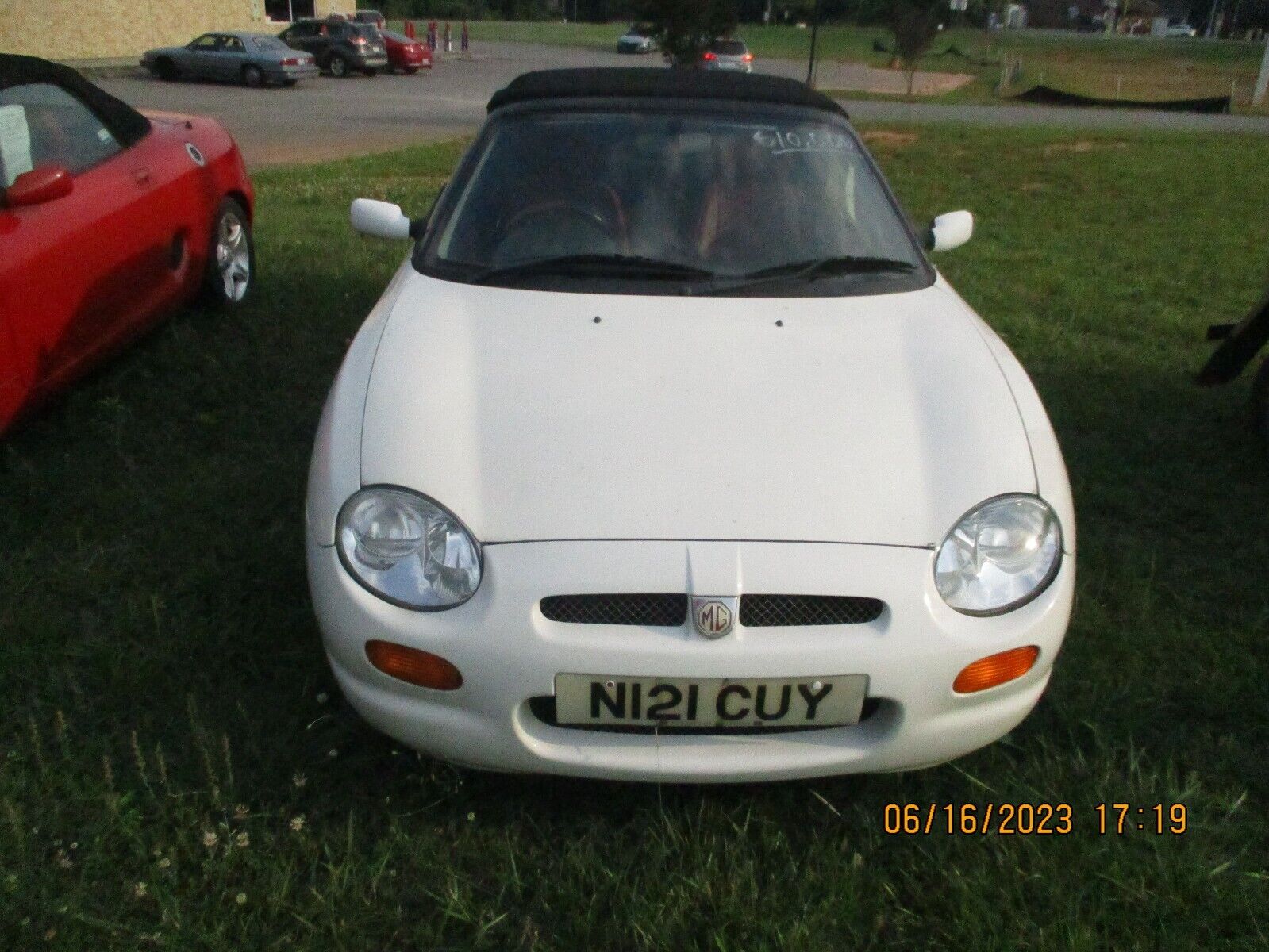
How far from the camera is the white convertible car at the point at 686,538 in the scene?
1974 mm

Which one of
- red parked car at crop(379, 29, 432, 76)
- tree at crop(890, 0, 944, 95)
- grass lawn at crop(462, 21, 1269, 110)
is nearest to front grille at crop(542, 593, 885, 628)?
grass lawn at crop(462, 21, 1269, 110)

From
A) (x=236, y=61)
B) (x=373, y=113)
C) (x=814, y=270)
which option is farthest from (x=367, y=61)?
(x=814, y=270)

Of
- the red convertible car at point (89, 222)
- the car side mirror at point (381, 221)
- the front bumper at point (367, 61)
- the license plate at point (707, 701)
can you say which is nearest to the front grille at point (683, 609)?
the license plate at point (707, 701)

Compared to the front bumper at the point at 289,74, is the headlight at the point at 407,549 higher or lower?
higher

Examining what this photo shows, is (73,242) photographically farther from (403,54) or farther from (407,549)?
(403,54)

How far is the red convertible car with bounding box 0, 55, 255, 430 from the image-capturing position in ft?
11.6

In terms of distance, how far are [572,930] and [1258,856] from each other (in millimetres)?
1403

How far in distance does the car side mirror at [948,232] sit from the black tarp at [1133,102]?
804 inches

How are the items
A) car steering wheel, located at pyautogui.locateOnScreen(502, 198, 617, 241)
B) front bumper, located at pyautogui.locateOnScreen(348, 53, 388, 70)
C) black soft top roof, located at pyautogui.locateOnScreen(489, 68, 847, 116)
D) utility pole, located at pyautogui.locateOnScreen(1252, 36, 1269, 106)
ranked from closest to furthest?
1. car steering wheel, located at pyautogui.locateOnScreen(502, 198, 617, 241)
2. black soft top roof, located at pyautogui.locateOnScreen(489, 68, 847, 116)
3. utility pole, located at pyautogui.locateOnScreen(1252, 36, 1269, 106)
4. front bumper, located at pyautogui.locateOnScreen(348, 53, 388, 70)

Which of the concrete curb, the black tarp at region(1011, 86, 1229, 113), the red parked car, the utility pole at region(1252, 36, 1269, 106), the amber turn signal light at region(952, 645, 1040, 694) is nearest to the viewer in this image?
the amber turn signal light at region(952, 645, 1040, 694)

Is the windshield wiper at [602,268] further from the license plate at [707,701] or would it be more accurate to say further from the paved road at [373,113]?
the paved road at [373,113]

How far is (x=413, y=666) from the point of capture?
204 cm

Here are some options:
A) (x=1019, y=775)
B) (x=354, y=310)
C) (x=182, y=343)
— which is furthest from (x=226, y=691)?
(x=354, y=310)

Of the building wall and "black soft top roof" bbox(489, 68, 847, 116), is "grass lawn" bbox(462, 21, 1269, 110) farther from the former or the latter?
"black soft top roof" bbox(489, 68, 847, 116)
